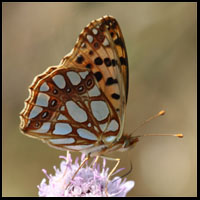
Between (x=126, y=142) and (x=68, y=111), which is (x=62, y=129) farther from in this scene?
(x=126, y=142)

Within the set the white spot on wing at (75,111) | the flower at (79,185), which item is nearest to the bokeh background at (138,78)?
the flower at (79,185)

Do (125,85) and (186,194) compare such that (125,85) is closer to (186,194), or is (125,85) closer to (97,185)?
(97,185)

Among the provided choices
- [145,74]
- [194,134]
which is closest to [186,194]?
[194,134]

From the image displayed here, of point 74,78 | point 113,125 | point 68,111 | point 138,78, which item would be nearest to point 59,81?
point 74,78

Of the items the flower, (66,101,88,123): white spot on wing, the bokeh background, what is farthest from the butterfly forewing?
the bokeh background

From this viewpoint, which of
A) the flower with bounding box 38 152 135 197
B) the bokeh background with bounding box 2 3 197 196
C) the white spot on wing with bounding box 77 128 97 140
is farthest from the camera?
the bokeh background with bounding box 2 3 197 196

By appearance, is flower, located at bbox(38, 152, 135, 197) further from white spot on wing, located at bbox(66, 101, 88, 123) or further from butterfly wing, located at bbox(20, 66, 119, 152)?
white spot on wing, located at bbox(66, 101, 88, 123)
